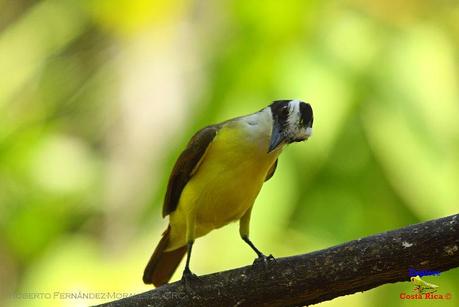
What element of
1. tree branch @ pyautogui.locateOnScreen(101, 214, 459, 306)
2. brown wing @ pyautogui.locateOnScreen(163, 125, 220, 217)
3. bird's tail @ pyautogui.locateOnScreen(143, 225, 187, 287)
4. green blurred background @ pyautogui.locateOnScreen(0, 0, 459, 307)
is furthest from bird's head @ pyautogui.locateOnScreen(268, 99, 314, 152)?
green blurred background @ pyautogui.locateOnScreen(0, 0, 459, 307)

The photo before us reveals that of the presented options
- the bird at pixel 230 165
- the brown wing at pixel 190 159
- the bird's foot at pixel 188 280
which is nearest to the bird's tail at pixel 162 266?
the bird at pixel 230 165

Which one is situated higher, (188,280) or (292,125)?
(292,125)

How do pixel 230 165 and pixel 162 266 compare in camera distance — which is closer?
pixel 230 165

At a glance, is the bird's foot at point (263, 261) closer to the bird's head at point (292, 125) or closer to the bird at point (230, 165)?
the bird at point (230, 165)

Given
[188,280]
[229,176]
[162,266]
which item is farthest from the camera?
[162,266]

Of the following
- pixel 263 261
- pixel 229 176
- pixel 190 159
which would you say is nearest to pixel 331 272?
pixel 263 261

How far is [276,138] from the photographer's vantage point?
3.40m

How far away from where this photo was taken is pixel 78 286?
4.59 meters

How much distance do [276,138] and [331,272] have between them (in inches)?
26.1

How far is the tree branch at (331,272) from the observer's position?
9.35ft

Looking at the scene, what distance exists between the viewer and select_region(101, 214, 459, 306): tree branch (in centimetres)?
285

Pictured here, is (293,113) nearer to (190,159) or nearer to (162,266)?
(190,159)

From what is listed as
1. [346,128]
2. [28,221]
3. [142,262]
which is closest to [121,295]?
[142,262]

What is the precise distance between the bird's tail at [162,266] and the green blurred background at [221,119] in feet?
1.24
